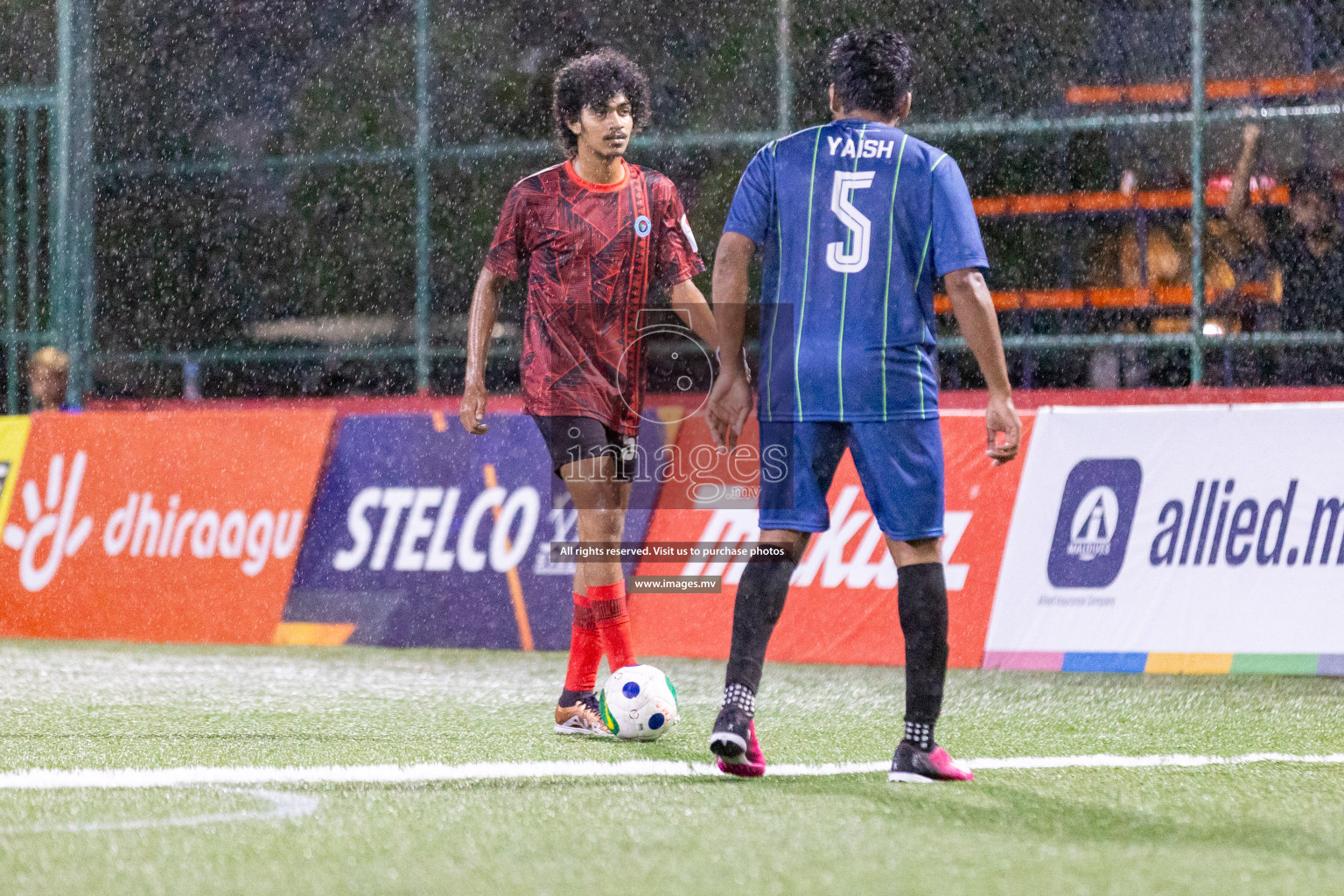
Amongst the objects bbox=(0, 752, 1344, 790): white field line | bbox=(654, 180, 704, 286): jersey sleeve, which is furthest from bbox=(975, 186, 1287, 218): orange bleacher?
bbox=(0, 752, 1344, 790): white field line

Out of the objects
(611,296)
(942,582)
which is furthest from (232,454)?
(942,582)

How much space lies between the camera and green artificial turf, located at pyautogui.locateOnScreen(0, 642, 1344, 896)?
3197 mm

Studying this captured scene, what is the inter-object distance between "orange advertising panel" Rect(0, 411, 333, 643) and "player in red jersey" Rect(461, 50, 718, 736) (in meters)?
3.81

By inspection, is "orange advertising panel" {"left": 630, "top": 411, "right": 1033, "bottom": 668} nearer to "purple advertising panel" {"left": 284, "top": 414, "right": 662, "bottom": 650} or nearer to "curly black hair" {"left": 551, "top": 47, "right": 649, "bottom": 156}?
"purple advertising panel" {"left": 284, "top": 414, "right": 662, "bottom": 650}

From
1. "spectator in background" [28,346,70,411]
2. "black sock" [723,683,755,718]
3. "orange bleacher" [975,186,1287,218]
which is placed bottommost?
"spectator in background" [28,346,70,411]

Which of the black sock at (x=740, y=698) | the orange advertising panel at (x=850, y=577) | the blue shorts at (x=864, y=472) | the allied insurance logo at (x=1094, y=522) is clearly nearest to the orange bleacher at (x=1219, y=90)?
the orange advertising panel at (x=850, y=577)

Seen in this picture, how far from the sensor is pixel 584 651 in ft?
17.9

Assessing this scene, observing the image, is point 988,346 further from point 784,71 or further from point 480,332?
point 784,71

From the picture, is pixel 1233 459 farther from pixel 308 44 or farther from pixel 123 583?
pixel 308 44

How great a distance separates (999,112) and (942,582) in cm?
990

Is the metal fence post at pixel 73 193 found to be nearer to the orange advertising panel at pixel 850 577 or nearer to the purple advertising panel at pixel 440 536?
the purple advertising panel at pixel 440 536

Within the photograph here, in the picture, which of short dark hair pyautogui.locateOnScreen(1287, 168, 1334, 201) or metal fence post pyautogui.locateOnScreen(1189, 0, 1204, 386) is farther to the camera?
short dark hair pyautogui.locateOnScreen(1287, 168, 1334, 201)

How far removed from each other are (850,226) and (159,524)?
5831 mm

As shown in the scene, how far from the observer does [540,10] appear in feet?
52.7
